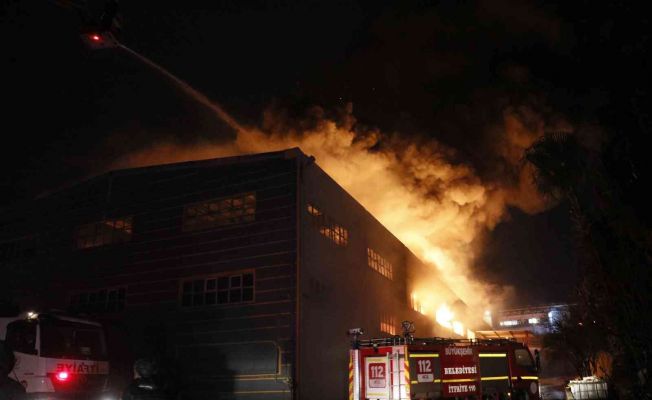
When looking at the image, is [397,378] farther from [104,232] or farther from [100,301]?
[104,232]

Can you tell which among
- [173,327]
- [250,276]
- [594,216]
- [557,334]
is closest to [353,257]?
[250,276]

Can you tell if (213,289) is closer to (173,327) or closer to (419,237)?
(173,327)

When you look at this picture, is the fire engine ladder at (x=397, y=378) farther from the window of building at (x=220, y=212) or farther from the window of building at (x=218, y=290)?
the window of building at (x=220, y=212)

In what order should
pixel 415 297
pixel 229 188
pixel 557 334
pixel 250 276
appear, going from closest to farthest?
pixel 250 276 → pixel 229 188 → pixel 415 297 → pixel 557 334

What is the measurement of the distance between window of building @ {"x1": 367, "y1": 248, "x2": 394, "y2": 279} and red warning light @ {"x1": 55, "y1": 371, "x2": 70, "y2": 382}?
11.7m

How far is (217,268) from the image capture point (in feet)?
53.8

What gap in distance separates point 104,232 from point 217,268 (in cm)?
551

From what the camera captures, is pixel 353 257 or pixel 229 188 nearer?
pixel 229 188

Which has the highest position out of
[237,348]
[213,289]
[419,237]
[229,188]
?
[419,237]

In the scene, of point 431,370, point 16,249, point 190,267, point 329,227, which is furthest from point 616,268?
point 16,249

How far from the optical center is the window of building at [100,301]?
18078 millimetres

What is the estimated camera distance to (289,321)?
575 inches

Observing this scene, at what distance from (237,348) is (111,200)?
26.2 feet

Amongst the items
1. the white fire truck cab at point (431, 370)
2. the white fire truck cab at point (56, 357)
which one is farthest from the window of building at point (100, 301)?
the white fire truck cab at point (431, 370)
